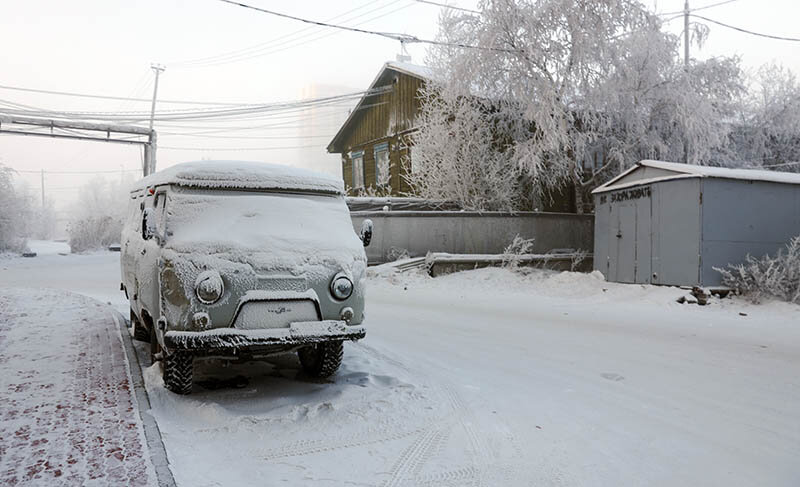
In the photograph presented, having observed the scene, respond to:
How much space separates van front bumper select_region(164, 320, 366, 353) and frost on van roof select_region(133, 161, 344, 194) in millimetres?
1521

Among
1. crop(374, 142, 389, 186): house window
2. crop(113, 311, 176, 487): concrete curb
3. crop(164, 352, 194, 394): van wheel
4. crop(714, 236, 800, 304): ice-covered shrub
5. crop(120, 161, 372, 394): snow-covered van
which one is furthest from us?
crop(374, 142, 389, 186): house window

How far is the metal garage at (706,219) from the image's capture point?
10.9 meters

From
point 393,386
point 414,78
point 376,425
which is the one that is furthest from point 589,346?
point 414,78

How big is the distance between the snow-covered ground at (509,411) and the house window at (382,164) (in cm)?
1814

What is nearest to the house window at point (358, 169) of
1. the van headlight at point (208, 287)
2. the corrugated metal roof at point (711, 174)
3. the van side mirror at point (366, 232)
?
the corrugated metal roof at point (711, 174)

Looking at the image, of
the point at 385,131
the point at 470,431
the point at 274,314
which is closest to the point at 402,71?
the point at 385,131

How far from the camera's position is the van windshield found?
5027 mm

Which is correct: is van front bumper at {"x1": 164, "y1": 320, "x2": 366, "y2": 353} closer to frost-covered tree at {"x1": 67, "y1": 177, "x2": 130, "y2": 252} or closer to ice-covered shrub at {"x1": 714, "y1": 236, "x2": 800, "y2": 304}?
ice-covered shrub at {"x1": 714, "y1": 236, "x2": 800, "y2": 304}

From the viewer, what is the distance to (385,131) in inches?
1053

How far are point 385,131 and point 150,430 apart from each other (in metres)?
23.6

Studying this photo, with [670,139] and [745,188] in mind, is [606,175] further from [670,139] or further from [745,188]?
[745,188]

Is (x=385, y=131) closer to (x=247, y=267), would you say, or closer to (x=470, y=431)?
(x=247, y=267)

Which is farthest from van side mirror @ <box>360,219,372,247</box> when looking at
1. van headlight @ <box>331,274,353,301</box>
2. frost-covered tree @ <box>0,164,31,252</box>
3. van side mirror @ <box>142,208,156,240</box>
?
frost-covered tree @ <box>0,164,31,252</box>

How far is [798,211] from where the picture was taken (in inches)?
449
